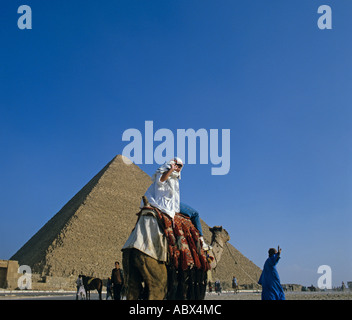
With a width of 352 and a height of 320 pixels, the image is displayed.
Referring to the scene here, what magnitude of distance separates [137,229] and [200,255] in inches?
41.9

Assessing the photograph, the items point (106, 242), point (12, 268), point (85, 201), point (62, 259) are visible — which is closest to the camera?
point (12, 268)

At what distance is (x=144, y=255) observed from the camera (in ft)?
13.6

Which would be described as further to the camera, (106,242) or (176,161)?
(106,242)

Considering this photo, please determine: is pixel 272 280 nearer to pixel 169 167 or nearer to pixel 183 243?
pixel 183 243

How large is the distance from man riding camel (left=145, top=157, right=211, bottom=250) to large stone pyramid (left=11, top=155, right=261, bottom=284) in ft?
177

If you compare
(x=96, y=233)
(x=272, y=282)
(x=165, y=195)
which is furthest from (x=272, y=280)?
(x=96, y=233)

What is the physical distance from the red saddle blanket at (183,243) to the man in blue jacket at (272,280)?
1.33 m

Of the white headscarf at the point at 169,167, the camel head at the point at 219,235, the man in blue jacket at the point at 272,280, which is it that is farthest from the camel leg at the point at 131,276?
the man in blue jacket at the point at 272,280

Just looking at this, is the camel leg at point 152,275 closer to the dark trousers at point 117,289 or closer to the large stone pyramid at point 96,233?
the dark trousers at point 117,289

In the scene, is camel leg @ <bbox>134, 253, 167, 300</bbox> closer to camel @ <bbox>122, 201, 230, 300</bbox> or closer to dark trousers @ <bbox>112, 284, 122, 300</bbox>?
Answer: camel @ <bbox>122, 201, 230, 300</bbox>

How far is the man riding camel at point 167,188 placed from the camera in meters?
4.71
